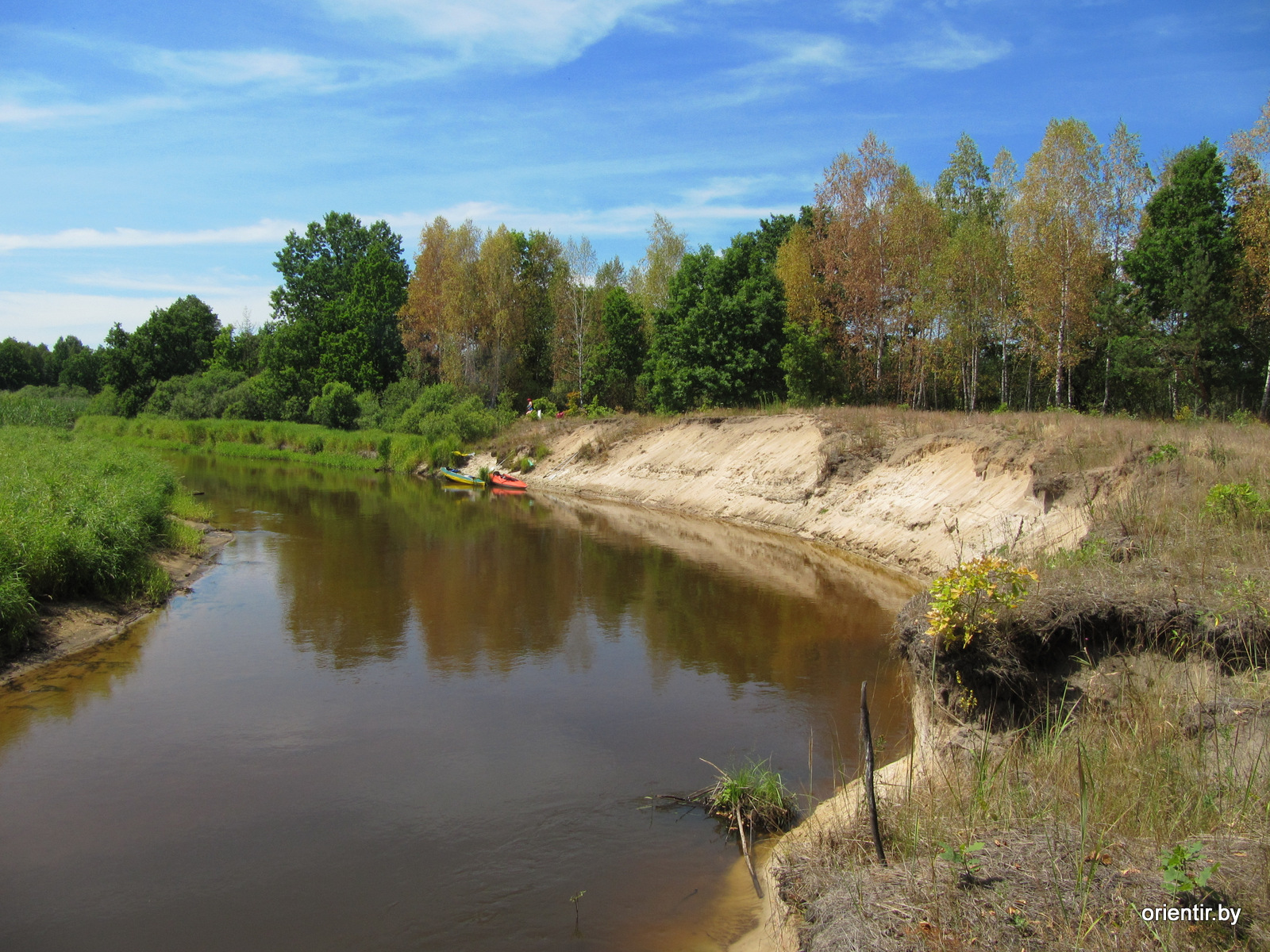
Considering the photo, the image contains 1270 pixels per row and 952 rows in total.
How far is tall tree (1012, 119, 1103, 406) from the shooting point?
103ft

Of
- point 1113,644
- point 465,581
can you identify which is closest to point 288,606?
point 465,581

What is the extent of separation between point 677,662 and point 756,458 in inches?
715

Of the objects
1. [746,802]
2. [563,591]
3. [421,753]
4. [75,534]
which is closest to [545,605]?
[563,591]

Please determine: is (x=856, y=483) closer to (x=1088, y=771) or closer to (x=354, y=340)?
(x=1088, y=771)

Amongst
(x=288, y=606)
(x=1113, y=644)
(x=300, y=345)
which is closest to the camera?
(x=1113, y=644)

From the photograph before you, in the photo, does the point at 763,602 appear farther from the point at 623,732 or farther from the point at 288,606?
the point at 288,606

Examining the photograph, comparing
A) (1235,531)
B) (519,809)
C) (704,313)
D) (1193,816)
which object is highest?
(704,313)

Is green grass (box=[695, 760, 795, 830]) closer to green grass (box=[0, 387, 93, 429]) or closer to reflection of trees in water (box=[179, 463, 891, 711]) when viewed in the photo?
reflection of trees in water (box=[179, 463, 891, 711])

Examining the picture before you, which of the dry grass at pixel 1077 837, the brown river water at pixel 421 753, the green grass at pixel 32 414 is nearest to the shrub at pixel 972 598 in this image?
the dry grass at pixel 1077 837

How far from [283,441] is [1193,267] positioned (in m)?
51.5

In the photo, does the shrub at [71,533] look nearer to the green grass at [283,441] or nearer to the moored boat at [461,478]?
the moored boat at [461,478]

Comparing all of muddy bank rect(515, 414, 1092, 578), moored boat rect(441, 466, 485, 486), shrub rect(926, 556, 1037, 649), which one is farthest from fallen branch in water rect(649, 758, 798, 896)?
moored boat rect(441, 466, 485, 486)

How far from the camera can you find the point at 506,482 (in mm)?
40625

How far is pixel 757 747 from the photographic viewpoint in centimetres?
955
